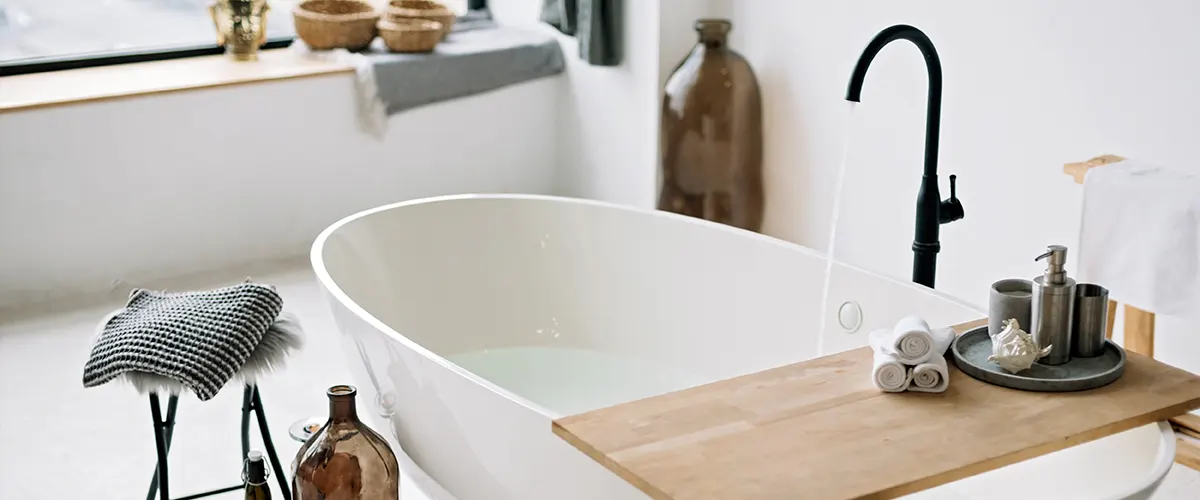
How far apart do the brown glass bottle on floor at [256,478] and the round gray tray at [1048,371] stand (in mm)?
1097

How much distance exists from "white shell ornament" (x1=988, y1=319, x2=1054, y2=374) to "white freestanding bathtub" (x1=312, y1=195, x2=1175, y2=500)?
507 mm

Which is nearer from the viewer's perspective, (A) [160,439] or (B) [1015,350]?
(B) [1015,350]

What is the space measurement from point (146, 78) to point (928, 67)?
284cm

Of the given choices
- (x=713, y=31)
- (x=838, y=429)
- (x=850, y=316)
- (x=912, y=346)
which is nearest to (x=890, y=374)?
(x=912, y=346)

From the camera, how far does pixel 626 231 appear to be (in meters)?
3.04

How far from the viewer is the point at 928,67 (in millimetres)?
2059

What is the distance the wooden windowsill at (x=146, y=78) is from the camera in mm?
3793

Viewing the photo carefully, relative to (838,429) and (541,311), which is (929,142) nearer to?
(838,429)

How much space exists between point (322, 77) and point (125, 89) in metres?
0.62

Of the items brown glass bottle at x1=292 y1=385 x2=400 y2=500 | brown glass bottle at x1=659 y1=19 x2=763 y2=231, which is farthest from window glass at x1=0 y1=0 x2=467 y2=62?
brown glass bottle at x1=292 y1=385 x2=400 y2=500

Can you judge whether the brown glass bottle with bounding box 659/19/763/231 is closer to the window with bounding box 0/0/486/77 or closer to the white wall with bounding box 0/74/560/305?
the white wall with bounding box 0/74/560/305

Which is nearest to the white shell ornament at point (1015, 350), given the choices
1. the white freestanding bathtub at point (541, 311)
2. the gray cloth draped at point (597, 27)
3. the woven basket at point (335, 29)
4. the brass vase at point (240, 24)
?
the white freestanding bathtub at point (541, 311)

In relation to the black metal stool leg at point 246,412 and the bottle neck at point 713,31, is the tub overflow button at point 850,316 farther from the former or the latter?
the bottle neck at point 713,31

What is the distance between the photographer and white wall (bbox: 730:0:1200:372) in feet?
9.39
